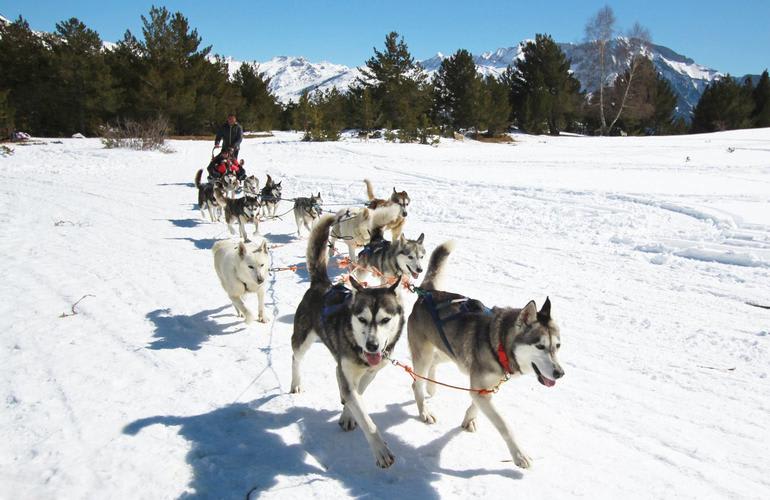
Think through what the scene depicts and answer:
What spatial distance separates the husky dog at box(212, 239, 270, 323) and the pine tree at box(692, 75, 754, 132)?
1767 inches

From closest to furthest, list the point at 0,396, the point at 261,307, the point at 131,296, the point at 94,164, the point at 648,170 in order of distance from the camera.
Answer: the point at 0,396
the point at 261,307
the point at 131,296
the point at 648,170
the point at 94,164

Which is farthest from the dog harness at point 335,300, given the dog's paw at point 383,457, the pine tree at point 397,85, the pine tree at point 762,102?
the pine tree at point 762,102

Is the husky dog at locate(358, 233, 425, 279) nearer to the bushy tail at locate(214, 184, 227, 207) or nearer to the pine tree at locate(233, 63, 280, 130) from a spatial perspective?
the bushy tail at locate(214, 184, 227, 207)

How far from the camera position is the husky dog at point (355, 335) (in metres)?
2.92

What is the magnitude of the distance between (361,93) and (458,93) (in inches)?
311

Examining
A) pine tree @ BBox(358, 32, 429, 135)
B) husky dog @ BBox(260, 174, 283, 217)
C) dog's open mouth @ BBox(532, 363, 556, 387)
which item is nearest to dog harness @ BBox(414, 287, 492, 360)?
dog's open mouth @ BBox(532, 363, 556, 387)

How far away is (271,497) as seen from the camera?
2.60 metres

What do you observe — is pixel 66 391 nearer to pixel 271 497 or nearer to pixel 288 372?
pixel 288 372

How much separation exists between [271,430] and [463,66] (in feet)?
120

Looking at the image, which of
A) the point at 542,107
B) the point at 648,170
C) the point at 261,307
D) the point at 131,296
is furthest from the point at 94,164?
the point at 542,107

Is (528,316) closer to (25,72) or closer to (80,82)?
(80,82)

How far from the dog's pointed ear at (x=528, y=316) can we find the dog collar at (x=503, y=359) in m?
0.20

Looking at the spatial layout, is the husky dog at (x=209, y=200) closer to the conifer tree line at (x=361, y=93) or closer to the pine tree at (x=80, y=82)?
the conifer tree line at (x=361, y=93)

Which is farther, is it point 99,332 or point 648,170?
point 648,170
